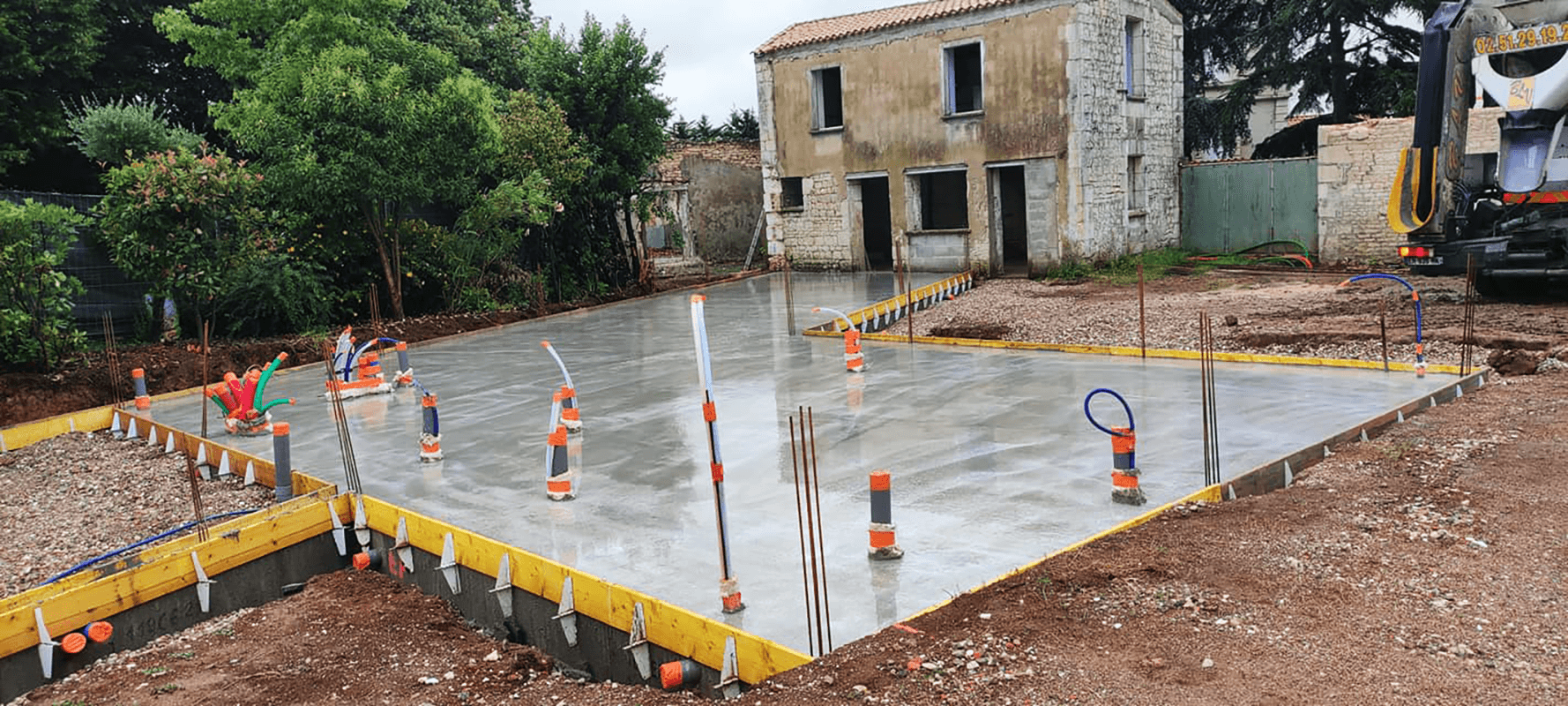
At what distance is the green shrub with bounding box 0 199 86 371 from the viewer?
13.6 m

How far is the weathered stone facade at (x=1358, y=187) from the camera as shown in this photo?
65.5 ft

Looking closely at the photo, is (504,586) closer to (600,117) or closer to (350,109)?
(350,109)

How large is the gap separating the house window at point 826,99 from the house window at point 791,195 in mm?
1527

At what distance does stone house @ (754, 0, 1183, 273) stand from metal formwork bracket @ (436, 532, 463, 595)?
16.9 m

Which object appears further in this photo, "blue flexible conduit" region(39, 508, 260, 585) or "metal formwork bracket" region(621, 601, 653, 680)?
"blue flexible conduit" region(39, 508, 260, 585)

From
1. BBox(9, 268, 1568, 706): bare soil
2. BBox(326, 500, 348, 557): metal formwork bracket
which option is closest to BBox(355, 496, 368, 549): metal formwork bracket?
BBox(326, 500, 348, 557): metal formwork bracket

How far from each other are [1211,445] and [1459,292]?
9.16 m

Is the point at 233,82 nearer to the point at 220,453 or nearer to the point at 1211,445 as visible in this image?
Answer: the point at 220,453

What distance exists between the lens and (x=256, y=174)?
1662 cm

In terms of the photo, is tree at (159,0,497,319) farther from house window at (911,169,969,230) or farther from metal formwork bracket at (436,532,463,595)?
house window at (911,169,969,230)

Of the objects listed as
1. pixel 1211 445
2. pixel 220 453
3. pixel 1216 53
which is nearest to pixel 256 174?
pixel 220 453

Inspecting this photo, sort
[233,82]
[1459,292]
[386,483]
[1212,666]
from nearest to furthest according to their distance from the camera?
[1212,666]
[386,483]
[1459,292]
[233,82]

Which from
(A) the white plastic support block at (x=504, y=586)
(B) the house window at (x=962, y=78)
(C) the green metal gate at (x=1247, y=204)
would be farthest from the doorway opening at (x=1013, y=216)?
(A) the white plastic support block at (x=504, y=586)

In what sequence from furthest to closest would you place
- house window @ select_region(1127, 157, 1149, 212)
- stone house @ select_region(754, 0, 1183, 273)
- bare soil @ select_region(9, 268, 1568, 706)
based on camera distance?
house window @ select_region(1127, 157, 1149, 212) → stone house @ select_region(754, 0, 1183, 273) → bare soil @ select_region(9, 268, 1568, 706)
